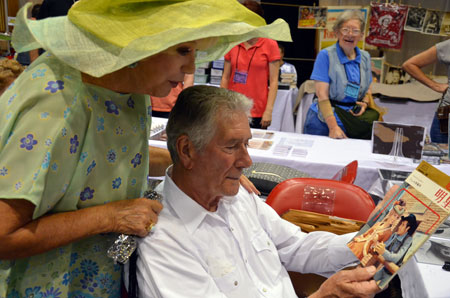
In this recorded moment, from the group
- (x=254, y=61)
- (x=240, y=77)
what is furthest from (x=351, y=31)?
(x=240, y=77)

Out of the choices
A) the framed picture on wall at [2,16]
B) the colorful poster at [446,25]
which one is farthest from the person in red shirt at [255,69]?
the framed picture on wall at [2,16]

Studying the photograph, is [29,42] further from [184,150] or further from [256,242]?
[256,242]

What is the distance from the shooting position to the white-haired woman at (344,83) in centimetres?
344

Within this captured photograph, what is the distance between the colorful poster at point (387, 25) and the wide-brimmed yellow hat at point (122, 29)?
18.4ft

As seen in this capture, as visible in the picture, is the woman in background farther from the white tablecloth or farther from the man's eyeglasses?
the white tablecloth

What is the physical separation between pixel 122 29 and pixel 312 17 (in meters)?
5.82

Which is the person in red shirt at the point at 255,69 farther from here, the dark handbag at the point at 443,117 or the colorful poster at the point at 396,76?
the colorful poster at the point at 396,76

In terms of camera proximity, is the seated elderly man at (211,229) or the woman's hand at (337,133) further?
the woman's hand at (337,133)

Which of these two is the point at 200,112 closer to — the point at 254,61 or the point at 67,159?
the point at 67,159

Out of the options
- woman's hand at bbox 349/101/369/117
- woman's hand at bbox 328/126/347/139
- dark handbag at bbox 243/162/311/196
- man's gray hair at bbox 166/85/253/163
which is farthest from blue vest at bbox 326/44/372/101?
man's gray hair at bbox 166/85/253/163

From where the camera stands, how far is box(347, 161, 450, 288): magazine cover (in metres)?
1.08

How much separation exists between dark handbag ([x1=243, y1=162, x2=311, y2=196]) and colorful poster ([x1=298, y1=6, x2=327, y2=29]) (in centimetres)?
430

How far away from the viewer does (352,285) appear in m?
1.29

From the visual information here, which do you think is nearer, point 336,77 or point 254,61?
point 336,77
